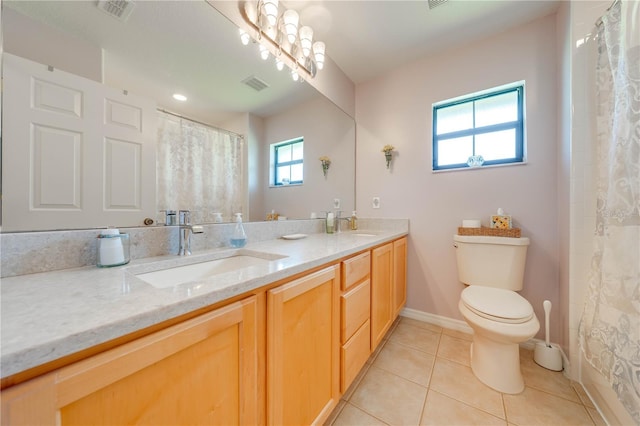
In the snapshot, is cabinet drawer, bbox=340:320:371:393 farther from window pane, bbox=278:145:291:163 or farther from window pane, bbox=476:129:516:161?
window pane, bbox=476:129:516:161

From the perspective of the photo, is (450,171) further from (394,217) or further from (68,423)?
(68,423)

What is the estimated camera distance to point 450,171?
1866mm

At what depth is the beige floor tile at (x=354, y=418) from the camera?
3.52 ft

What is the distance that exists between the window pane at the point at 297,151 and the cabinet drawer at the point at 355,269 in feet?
2.97

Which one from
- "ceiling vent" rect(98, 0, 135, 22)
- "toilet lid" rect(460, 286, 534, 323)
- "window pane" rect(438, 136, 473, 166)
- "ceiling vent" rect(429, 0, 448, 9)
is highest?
"ceiling vent" rect(429, 0, 448, 9)

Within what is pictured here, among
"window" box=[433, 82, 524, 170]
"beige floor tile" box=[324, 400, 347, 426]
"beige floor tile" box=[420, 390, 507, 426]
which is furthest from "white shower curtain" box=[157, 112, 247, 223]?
"window" box=[433, 82, 524, 170]

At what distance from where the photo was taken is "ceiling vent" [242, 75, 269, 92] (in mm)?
1366

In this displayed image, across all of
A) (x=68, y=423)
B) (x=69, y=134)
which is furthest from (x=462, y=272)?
(x=69, y=134)

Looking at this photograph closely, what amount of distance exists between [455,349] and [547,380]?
466mm

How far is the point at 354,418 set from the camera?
1099mm

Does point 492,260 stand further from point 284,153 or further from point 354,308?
point 284,153

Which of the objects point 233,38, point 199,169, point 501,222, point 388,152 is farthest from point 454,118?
point 199,169

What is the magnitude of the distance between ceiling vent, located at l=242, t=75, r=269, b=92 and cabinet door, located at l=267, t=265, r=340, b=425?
1.20m

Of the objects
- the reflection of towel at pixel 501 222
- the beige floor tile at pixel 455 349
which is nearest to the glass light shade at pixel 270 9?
the reflection of towel at pixel 501 222
